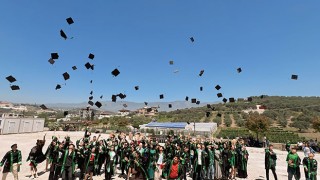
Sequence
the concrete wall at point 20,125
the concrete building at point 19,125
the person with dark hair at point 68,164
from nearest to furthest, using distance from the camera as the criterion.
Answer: the person with dark hair at point 68,164
the concrete building at point 19,125
the concrete wall at point 20,125

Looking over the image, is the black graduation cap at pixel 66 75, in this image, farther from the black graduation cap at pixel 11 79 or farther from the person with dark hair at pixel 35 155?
the person with dark hair at pixel 35 155

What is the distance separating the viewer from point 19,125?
42625 millimetres

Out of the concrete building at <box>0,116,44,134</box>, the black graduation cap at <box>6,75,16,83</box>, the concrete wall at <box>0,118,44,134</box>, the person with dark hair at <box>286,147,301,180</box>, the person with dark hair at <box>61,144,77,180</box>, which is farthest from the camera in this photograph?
the concrete wall at <box>0,118,44,134</box>

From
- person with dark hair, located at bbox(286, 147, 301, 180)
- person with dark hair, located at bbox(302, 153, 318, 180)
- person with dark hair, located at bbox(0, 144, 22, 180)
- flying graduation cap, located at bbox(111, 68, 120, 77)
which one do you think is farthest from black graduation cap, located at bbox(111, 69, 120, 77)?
person with dark hair, located at bbox(302, 153, 318, 180)

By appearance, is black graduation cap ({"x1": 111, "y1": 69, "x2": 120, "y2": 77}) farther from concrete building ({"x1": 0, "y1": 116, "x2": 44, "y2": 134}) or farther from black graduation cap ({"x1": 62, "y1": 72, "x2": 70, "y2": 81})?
concrete building ({"x1": 0, "y1": 116, "x2": 44, "y2": 134})

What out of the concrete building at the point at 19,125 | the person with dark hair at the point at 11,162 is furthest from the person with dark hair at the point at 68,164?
the concrete building at the point at 19,125

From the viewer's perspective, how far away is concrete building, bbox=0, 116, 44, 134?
39688 millimetres

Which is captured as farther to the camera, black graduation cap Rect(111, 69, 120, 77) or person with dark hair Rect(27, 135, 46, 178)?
black graduation cap Rect(111, 69, 120, 77)

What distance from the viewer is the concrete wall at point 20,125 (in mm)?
39859

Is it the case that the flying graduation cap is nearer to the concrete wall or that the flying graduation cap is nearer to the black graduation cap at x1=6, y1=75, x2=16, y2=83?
the black graduation cap at x1=6, y1=75, x2=16, y2=83

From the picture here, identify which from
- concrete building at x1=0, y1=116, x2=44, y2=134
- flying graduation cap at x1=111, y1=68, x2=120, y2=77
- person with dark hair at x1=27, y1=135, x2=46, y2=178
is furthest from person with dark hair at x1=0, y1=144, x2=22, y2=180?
concrete building at x1=0, y1=116, x2=44, y2=134

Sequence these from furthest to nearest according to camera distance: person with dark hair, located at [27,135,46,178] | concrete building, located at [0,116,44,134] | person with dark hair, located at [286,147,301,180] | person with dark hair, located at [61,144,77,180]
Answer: concrete building, located at [0,116,44,134] < person with dark hair, located at [27,135,46,178] < person with dark hair, located at [286,147,301,180] < person with dark hair, located at [61,144,77,180]

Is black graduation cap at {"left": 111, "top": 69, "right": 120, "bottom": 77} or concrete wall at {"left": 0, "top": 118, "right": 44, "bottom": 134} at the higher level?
black graduation cap at {"left": 111, "top": 69, "right": 120, "bottom": 77}

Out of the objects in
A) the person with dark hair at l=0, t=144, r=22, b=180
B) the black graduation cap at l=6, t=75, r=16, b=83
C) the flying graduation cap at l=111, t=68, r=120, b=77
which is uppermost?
the flying graduation cap at l=111, t=68, r=120, b=77
